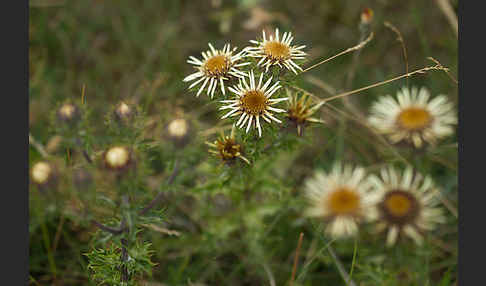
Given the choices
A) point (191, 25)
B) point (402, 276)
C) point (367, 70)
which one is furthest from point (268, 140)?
point (191, 25)

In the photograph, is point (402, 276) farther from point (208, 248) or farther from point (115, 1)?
point (115, 1)

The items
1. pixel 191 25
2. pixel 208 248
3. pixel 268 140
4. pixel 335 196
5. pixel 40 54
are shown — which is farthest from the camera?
pixel 191 25

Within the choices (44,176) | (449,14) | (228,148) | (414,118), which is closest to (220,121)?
(228,148)

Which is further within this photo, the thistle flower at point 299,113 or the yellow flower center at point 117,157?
the thistle flower at point 299,113

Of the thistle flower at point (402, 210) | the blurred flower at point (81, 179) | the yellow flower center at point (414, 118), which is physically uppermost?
the yellow flower center at point (414, 118)

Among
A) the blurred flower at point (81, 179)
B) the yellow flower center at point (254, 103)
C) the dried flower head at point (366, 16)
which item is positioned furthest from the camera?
the dried flower head at point (366, 16)

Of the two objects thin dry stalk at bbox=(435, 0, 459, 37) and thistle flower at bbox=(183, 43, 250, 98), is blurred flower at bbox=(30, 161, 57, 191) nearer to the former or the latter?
thistle flower at bbox=(183, 43, 250, 98)

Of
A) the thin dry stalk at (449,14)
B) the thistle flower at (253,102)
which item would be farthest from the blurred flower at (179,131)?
the thin dry stalk at (449,14)

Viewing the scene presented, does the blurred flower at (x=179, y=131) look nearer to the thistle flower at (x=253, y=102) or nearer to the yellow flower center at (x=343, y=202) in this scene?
the thistle flower at (x=253, y=102)
